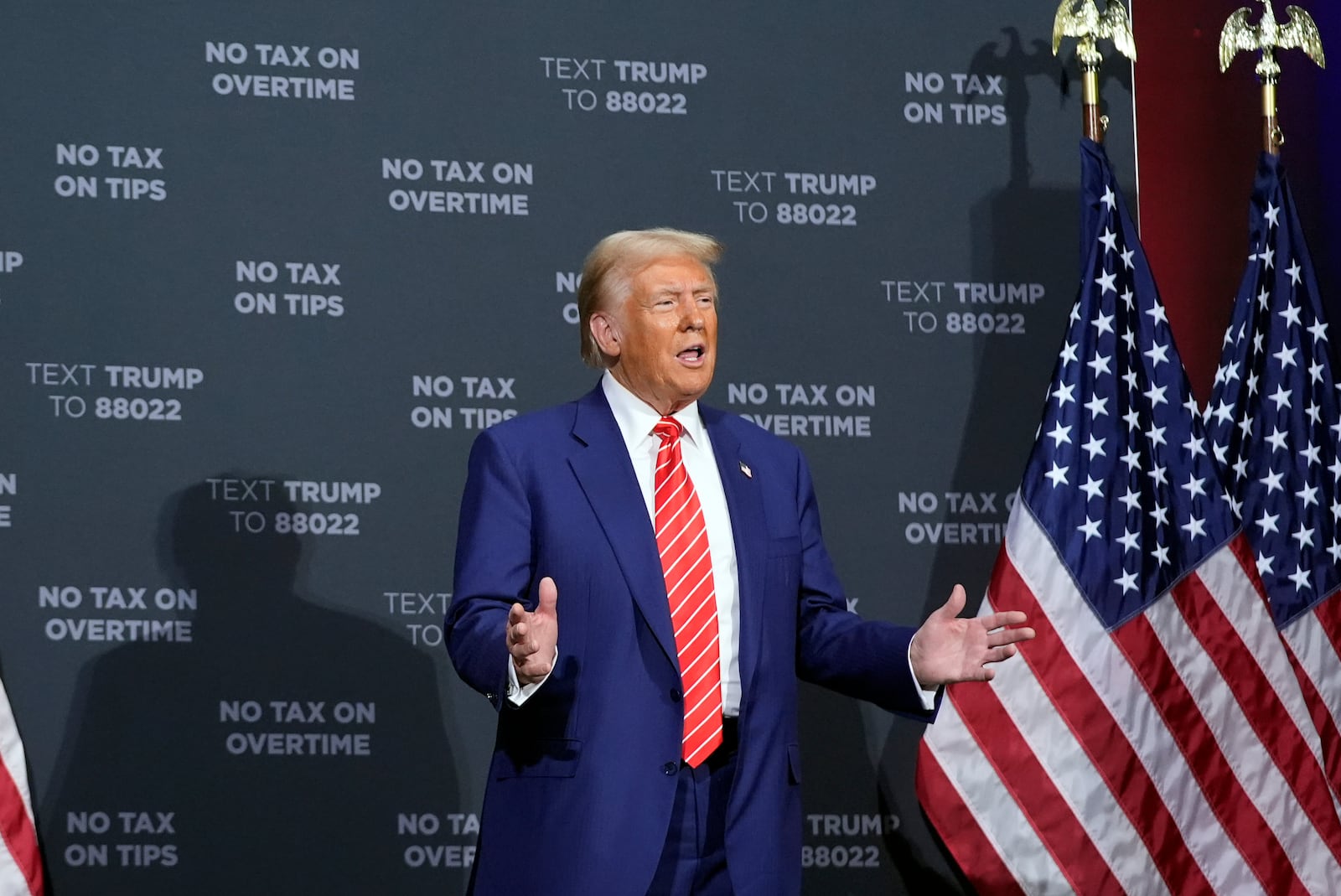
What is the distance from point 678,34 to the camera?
13.5 feet

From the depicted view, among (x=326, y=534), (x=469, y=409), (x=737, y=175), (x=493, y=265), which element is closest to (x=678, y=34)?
(x=737, y=175)

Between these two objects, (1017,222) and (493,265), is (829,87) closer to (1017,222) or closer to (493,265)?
(1017,222)

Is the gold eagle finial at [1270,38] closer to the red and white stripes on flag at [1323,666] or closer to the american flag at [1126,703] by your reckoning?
the american flag at [1126,703]

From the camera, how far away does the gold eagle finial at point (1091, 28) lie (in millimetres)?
4082

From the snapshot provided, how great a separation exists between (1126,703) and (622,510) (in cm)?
163

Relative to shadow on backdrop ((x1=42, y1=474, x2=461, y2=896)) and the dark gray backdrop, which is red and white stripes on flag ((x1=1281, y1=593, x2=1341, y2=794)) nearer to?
the dark gray backdrop

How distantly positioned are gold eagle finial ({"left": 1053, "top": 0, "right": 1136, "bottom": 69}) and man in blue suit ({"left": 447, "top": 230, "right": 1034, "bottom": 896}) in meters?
1.74

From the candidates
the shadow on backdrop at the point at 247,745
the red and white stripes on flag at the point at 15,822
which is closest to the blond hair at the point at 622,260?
the shadow on backdrop at the point at 247,745

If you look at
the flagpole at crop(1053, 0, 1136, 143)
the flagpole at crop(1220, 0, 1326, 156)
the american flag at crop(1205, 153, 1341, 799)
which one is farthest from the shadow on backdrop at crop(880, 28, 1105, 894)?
the american flag at crop(1205, 153, 1341, 799)

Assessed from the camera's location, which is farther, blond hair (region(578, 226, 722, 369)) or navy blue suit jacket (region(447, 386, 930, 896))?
blond hair (region(578, 226, 722, 369))

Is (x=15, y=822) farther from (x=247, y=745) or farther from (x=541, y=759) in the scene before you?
(x=541, y=759)

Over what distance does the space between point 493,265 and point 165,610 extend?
1.12 m

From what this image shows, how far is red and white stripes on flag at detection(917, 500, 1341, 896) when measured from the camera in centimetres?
369

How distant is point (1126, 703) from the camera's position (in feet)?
12.2
